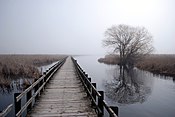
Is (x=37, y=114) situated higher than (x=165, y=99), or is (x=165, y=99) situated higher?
(x=37, y=114)

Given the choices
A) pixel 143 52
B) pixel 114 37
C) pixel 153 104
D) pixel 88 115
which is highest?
pixel 114 37

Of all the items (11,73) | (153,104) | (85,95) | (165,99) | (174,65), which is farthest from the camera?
(174,65)

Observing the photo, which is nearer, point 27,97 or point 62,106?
point 27,97

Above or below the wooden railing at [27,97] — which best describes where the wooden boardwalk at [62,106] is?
below

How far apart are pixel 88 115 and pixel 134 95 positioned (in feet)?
31.3

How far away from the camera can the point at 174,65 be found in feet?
89.0

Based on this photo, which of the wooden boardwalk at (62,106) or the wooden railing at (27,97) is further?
the wooden boardwalk at (62,106)

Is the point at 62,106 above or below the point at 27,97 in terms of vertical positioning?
below

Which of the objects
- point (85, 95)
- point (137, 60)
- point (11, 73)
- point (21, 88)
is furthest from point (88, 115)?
point (137, 60)

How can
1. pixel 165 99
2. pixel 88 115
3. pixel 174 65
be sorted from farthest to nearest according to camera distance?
pixel 174 65, pixel 165 99, pixel 88 115

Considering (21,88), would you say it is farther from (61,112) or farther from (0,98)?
(61,112)

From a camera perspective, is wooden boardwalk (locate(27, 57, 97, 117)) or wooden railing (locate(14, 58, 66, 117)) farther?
wooden boardwalk (locate(27, 57, 97, 117))

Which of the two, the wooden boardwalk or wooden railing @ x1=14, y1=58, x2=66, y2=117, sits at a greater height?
wooden railing @ x1=14, y1=58, x2=66, y2=117

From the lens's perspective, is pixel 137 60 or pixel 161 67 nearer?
pixel 161 67
